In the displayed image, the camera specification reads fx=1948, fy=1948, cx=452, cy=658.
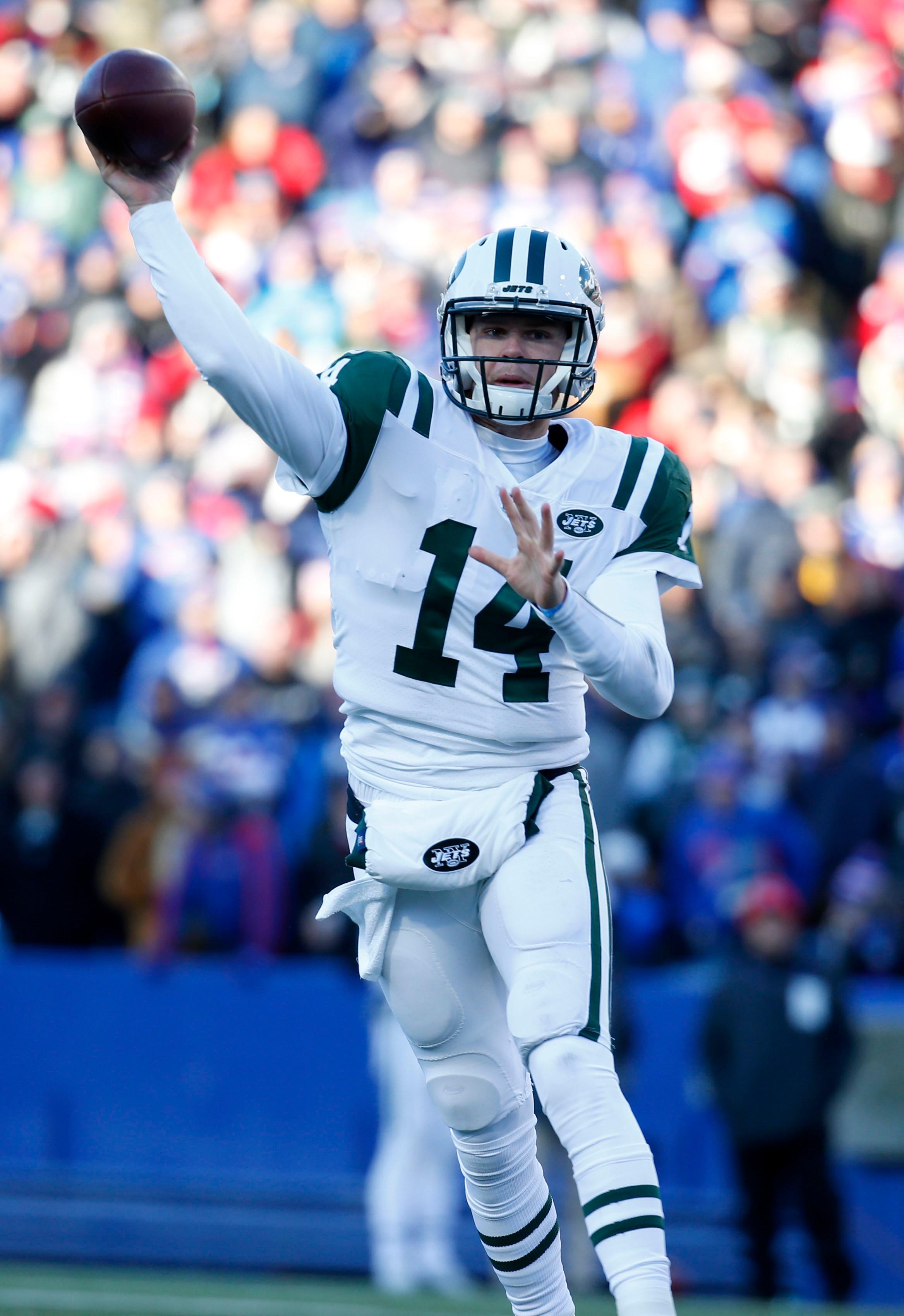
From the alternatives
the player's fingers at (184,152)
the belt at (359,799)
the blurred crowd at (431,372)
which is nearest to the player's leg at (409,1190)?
the blurred crowd at (431,372)

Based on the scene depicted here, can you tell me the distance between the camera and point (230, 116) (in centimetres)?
1150

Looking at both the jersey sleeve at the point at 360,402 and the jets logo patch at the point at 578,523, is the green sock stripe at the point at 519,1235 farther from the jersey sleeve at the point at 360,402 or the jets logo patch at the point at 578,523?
the jersey sleeve at the point at 360,402

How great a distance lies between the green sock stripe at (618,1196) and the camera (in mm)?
3164

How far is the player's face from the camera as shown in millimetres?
A: 3592

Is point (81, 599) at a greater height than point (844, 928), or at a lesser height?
greater

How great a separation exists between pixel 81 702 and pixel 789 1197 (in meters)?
3.93

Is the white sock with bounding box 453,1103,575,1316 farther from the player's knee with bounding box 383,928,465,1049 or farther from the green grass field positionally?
the green grass field

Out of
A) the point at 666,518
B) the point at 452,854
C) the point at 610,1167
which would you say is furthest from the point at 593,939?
the point at 666,518

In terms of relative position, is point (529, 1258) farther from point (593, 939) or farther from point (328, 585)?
point (328, 585)

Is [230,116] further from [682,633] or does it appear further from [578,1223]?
[578,1223]

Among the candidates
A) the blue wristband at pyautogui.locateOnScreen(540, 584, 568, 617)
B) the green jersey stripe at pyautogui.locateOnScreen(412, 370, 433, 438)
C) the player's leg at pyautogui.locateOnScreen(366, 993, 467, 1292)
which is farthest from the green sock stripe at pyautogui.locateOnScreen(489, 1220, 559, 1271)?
the player's leg at pyautogui.locateOnScreen(366, 993, 467, 1292)

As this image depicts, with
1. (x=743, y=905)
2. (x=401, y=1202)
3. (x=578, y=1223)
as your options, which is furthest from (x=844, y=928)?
(x=401, y=1202)

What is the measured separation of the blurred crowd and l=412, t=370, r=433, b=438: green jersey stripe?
12.7 feet

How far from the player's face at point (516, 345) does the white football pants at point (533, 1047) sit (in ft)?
2.46
